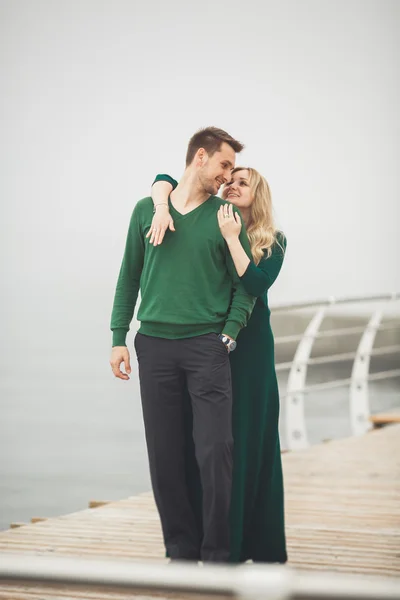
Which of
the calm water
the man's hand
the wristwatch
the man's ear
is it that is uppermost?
the man's ear

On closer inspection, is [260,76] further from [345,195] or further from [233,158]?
[233,158]

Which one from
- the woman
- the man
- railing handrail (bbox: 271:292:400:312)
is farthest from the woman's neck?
railing handrail (bbox: 271:292:400:312)

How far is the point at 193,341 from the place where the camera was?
1937 mm

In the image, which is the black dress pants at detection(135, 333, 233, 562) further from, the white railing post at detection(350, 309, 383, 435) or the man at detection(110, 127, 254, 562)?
the white railing post at detection(350, 309, 383, 435)

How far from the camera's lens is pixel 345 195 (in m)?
22.3

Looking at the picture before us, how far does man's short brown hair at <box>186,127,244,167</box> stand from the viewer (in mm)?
1967

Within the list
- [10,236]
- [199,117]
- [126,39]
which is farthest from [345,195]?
[10,236]

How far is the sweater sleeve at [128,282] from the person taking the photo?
2.05m

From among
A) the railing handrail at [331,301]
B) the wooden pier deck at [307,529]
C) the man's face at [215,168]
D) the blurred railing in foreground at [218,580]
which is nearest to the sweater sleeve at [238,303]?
the man's face at [215,168]

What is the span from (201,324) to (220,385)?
0.14 m

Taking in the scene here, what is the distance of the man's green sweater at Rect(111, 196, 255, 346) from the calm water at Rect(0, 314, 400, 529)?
15.4 metres

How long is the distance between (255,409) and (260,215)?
0.45 m

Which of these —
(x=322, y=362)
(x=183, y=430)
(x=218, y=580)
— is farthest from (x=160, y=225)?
(x=322, y=362)

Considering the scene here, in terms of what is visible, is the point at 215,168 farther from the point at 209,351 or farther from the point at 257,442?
the point at 257,442
